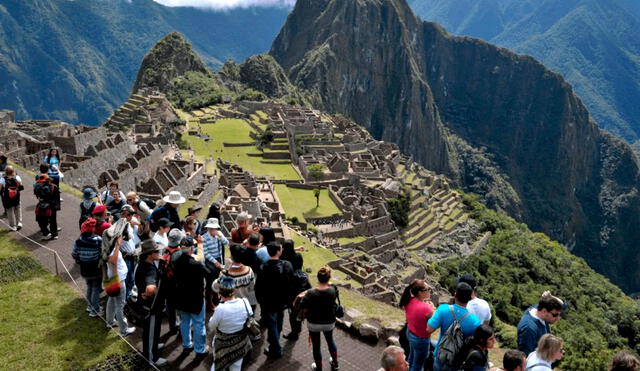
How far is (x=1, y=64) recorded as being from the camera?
10644 centimetres

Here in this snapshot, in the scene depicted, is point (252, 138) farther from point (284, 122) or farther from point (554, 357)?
point (554, 357)

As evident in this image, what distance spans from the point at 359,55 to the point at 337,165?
149197 mm

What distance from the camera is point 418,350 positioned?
8617 millimetres

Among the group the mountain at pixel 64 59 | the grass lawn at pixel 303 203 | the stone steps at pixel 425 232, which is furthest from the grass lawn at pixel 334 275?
the mountain at pixel 64 59

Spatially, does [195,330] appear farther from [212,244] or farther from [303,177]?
[303,177]

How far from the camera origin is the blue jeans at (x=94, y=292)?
10648mm

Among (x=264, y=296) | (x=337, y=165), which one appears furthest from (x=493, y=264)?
(x=264, y=296)

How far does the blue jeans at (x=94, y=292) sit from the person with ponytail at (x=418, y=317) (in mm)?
6271

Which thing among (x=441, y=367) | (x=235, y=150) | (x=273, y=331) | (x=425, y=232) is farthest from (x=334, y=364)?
(x=235, y=150)

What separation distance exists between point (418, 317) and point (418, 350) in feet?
2.05

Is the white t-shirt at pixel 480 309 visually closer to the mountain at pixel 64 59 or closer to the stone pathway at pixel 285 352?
the stone pathway at pixel 285 352

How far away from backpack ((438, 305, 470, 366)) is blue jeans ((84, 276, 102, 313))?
273 inches

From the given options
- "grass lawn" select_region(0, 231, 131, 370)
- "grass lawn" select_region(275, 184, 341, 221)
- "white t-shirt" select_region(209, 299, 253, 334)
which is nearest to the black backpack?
"grass lawn" select_region(0, 231, 131, 370)

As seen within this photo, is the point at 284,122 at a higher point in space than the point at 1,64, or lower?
higher
